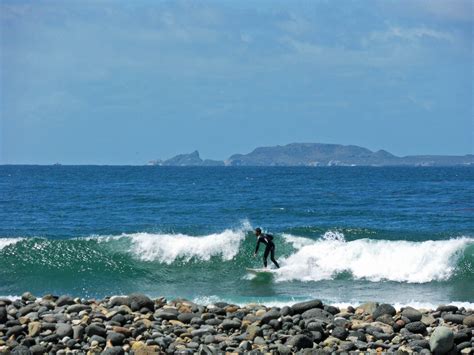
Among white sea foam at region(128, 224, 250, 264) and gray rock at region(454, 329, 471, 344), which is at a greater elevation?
gray rock at region(454, 329, 471, 344)

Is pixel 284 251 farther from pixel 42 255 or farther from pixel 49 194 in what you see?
pixel 49 194

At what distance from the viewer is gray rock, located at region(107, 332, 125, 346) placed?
11.1 meters

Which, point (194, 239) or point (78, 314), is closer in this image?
point (78, 314)

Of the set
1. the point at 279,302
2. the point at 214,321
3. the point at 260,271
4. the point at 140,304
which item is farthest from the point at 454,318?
the point at 260,271

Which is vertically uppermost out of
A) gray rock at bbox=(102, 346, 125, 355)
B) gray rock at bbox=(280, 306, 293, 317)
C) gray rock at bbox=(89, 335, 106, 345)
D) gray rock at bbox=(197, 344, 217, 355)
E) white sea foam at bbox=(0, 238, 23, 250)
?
gray rock at bbox=(280, 306, 293, 317)

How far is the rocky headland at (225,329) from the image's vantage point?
35.5 feet

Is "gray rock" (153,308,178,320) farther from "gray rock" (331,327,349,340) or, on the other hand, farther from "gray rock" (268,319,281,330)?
"gray rock" (331,327,349,340)

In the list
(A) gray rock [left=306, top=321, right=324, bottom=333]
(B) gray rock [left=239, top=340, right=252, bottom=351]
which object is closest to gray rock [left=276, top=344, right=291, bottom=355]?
(B) gray rock [left=239, top=340, right=252, bottom=351]

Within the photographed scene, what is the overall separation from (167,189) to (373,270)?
38811 mm

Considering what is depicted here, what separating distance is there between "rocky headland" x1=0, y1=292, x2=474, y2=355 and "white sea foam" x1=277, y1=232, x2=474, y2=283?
27.1ft

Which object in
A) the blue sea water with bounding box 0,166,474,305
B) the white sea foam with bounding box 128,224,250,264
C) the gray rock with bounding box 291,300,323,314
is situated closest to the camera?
the gray rock with bounding box 291,300,323,314

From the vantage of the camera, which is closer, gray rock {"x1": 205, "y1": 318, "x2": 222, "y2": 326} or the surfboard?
gray rock {"x1": 205, "y1": 318, "x2": 222, "y2": 326}

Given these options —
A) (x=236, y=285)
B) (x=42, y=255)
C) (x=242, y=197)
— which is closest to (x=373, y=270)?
(x=236, y=285)

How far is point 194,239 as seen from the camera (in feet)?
85.4
